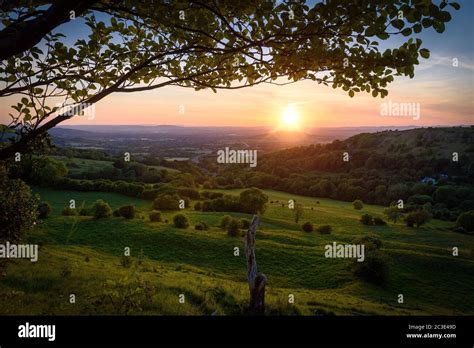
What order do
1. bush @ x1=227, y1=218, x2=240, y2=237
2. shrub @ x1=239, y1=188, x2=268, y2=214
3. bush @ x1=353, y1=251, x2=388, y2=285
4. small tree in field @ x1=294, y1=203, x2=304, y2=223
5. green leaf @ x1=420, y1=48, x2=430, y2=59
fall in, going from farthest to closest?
shrub @ x1=239, y1=188, x2=268, y2=214 < small tree in field @ x1=294, y1=203, x2=304, y2=223 < bush @ x1=227, y1=218, x2=240, y2=237 < bush @ x1=353, y1=251, x2=388, y2=285 < green leaf @ x1=420, y1=48, x2=430, y2=59

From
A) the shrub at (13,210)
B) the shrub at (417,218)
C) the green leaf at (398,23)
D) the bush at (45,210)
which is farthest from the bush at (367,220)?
the green leaf at (398,23)

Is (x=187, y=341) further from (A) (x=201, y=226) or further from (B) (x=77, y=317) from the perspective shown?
(A) (x=201, y=226)

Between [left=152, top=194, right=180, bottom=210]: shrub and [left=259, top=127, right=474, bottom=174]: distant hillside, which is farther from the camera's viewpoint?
[left=259, top=127, right=474, bottom=174]: distant hillside

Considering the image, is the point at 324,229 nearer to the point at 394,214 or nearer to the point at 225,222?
the point at 225,222

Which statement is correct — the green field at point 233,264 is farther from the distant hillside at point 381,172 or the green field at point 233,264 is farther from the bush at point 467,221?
the distant hillside at point 381,172

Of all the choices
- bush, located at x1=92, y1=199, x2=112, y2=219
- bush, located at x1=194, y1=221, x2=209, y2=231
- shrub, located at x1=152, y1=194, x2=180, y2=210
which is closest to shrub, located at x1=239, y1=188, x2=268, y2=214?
shrub, located at x1=152, y1=194, x2=180, y2=210

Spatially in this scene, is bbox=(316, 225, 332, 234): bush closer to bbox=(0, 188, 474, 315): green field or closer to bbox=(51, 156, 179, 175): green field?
bbox=(0, 188, 474, 315): green field

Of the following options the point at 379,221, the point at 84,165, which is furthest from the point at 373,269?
the point at 84,165
